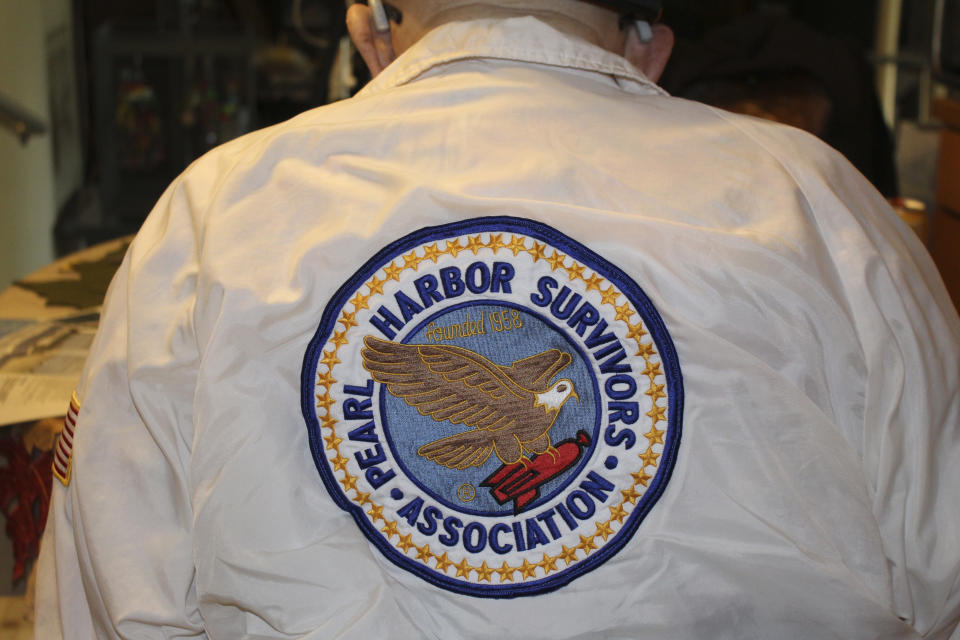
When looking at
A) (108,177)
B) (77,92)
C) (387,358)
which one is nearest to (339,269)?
(387,358)

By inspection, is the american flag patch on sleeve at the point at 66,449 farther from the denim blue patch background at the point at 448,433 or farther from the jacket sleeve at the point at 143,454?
the denim blue patch background at the point at 448,433

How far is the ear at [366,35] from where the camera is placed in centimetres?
110

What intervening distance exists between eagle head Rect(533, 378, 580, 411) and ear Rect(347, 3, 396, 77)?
48cm

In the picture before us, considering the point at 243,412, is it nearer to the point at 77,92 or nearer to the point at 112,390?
the point at 112,390

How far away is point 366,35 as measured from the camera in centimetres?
110

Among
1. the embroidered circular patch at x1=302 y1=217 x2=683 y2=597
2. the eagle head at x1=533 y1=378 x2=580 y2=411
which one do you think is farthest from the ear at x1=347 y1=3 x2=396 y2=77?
the eagle head at x1=533 y1=378 x2=580 y2=411

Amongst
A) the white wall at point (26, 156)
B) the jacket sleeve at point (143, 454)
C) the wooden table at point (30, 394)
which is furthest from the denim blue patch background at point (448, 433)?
the white wall at point (26, 156)

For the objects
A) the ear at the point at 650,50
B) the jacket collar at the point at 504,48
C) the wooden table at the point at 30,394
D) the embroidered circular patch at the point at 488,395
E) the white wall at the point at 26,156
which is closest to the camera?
the embroidered circular patch at the point at 488,395

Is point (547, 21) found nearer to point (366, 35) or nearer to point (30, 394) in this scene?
point (366, 35)

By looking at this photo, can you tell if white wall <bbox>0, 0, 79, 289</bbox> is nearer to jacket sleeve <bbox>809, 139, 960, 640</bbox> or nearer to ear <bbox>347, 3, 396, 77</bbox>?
ear <bbox>347, 3, 396, 77</bbox>

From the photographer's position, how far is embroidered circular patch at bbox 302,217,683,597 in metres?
0.81

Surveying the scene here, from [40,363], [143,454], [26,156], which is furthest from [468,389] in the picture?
[26,156]

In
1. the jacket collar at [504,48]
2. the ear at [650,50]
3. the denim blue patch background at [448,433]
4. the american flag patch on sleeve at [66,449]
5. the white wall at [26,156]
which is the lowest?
the white wall at [26,156]

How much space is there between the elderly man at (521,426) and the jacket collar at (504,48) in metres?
0.13
